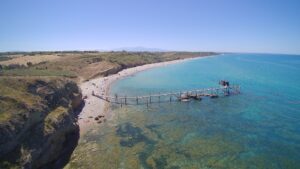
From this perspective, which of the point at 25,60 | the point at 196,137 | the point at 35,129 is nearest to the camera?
the point at 35,129

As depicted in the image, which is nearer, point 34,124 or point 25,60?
point 34,124

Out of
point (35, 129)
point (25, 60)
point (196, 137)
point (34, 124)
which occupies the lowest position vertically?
point (196, 137)

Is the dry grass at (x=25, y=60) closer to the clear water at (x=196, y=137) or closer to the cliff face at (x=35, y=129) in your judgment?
the clear water at (x=196, y=137)

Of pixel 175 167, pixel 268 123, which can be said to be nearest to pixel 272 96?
pixel 268 123

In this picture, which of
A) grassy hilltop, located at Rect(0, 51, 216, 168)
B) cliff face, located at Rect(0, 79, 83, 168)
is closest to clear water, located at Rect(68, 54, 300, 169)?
cliff face, located at Rect(0, 79, 83, 168)

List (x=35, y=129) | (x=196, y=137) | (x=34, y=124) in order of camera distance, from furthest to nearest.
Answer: (x=196, y=137) → (x=34, y=124) → (x=35, y=129)

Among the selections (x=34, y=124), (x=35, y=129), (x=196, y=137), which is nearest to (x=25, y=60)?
(x=34, y=124)

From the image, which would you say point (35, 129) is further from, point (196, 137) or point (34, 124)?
point (196, 137)

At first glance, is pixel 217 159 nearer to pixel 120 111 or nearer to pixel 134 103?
pixel 120 111
